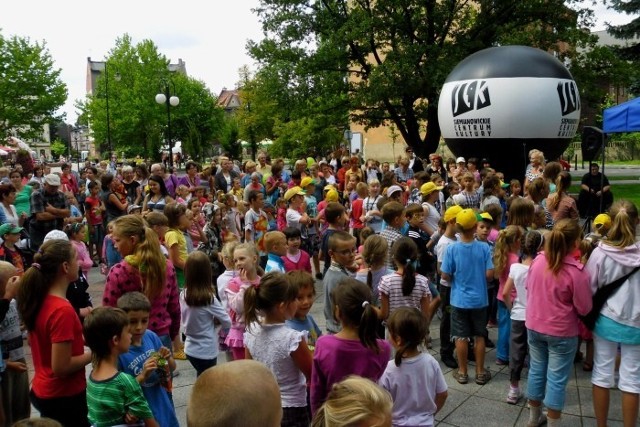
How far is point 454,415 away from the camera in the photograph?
183 inches

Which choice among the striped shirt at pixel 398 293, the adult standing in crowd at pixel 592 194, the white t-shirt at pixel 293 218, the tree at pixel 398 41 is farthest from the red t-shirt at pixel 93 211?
the tree at pixel 398 41

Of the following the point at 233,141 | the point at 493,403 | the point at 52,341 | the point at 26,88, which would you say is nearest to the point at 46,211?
the point at 52,341

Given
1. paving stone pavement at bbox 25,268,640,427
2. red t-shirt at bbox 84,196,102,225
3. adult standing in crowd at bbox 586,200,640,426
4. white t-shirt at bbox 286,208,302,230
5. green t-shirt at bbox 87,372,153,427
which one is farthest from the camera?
red t-shirt at bbox 84,196,102,225

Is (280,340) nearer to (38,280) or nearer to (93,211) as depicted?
(38,280)

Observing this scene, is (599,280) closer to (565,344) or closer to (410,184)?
(565,344)

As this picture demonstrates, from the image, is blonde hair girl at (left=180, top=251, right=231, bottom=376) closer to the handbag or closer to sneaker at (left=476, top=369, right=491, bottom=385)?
sneaker at (left=476, top=369, right=491, bottom=385)

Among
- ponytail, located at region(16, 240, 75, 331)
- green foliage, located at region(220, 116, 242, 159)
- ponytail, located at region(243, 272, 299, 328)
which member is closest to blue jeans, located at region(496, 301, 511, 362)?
ponytail, located at region(243, 272, 299, 328)

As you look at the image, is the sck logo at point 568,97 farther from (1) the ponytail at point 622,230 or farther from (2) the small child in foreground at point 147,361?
(2) the small child in foreground at point 147,361

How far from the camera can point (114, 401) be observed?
2812 millimetres

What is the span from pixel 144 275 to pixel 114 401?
4.44ft

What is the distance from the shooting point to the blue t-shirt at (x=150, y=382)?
3192 millimetres

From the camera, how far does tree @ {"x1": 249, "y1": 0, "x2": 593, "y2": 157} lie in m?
20.2

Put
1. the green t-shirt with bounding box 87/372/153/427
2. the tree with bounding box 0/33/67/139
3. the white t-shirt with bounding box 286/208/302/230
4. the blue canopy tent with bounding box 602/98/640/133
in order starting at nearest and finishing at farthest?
the green t-shirt with bounding box 87/372/153/427, the white t-shirt with bounding box 286/208/302/230, the blue canopy tent with bounding box 602/98/640/133, the tree with bounding box 0/33/67/139

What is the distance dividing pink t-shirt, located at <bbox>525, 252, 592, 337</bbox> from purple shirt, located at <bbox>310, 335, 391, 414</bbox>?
5.45 ft
